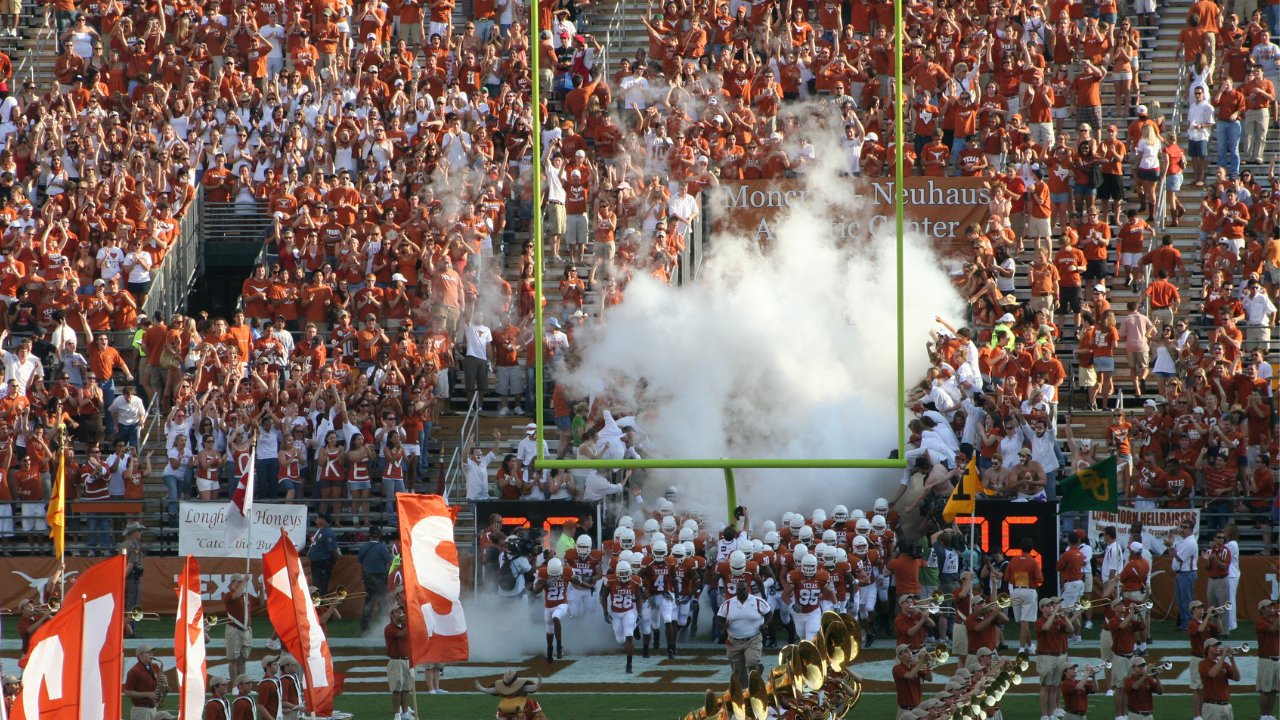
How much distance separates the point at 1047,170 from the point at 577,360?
5.23 m

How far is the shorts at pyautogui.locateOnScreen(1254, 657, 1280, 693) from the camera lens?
10766mm

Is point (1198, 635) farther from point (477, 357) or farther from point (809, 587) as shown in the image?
point (477, 357)

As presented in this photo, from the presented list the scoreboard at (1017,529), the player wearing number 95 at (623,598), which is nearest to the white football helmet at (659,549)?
the player wearing number 95 at (623,598)

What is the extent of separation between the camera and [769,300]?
16.8m

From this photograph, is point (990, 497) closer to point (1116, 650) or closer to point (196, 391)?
point (1116, 650)

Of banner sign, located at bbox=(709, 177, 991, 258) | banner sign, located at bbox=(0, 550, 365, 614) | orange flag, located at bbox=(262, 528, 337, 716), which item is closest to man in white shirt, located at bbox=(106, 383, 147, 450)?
banner sign, located at bbox=(0, 550, 365, 614)

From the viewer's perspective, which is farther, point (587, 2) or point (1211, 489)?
point (587, 2)

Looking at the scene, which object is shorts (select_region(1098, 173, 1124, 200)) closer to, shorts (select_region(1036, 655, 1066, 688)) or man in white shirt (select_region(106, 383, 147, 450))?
shorts (select_region(1036, 655, 1066, 688))

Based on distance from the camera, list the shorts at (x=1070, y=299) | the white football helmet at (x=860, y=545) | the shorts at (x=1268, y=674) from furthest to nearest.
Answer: the shorts at (x=1070, y=299) → the white football helmet at (x=860, y=545) → the shorts at (x=1268, y=674)

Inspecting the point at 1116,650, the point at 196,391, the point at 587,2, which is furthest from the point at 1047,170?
the point at 196,391

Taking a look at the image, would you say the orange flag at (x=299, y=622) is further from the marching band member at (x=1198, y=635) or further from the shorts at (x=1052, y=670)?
the marching band member at (x=1198, y=635)

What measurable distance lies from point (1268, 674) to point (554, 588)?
17.1 feet

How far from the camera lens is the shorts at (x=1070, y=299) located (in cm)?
1686

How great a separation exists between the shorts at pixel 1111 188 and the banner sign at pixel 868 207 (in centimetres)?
128
